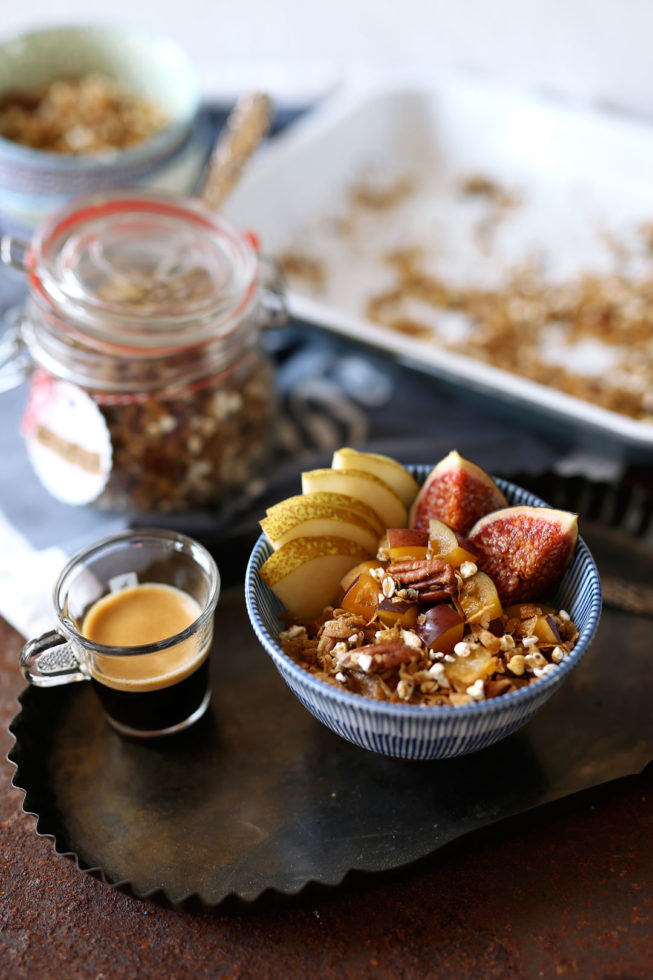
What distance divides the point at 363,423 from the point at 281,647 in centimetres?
72

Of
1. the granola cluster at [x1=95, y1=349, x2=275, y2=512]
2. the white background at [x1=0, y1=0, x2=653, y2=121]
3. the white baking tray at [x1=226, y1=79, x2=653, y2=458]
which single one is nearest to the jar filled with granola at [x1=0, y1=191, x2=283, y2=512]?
the granola cluster at [x1=95, y1=349, x2=275, y2=512]

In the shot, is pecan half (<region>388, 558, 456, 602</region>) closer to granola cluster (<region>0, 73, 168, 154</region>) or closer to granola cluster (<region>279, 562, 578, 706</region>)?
granola cluster (<region>279, 562, 578, 706</region>)

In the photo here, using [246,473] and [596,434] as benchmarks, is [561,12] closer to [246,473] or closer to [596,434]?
[596,434]

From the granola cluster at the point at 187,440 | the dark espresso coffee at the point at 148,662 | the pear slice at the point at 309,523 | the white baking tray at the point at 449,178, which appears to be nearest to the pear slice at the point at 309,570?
the pear slice at the point at 309,523

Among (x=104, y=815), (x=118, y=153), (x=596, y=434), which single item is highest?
(x=118, y=153)

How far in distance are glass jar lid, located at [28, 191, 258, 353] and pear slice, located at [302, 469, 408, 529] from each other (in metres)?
0.31

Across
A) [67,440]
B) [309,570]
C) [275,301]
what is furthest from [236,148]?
[309,570]

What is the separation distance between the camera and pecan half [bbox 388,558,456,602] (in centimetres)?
100

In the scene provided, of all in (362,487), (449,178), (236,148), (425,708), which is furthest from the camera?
(449,178)

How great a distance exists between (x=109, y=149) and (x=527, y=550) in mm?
1160

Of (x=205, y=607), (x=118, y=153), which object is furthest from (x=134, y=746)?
(x=118, y=153)

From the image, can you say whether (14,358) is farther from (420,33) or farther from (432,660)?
(420,33)

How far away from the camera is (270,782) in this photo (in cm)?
110

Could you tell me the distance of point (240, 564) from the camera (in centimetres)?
131
